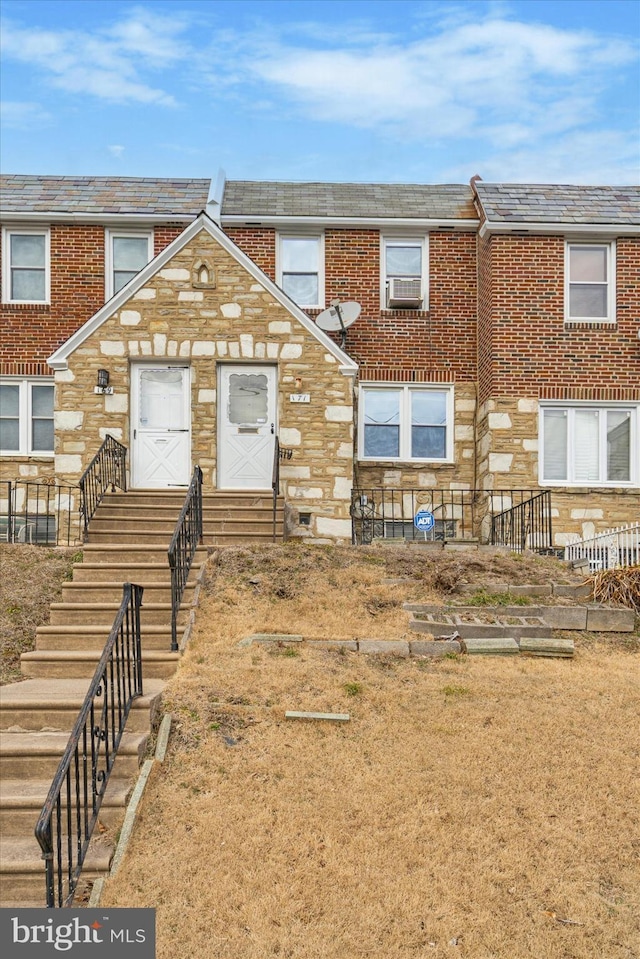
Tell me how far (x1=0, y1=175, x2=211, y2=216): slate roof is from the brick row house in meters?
0.06

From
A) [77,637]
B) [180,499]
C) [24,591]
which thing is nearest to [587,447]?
[180,499]

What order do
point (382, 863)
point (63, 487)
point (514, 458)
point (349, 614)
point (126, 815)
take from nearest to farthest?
point (382, 863) < point (126, 815) < point (349, 614) < point (63, 487) < point (514, 458)

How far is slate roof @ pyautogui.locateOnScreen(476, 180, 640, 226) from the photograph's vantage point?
16.4 metres

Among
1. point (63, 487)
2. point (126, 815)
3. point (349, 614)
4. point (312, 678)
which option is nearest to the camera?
point (126, 815)

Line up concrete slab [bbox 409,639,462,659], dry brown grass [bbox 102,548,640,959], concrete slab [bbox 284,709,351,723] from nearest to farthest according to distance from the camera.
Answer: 1. dry brown grass [bbox 102,548,640,959]
2. concrete slab [bbox 284,709,351,723]
3. concrete slab [bbox 409,639,462,659]

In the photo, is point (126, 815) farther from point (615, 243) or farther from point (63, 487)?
point (615, 243)

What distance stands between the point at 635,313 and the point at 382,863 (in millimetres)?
13307

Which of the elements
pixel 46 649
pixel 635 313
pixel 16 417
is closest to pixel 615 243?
pixel 635 313

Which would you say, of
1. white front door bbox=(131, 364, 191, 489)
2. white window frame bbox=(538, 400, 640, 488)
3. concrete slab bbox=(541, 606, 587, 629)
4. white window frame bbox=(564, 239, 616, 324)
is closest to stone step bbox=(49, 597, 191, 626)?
concrete slab bbox=(541, 606, 587, 629)

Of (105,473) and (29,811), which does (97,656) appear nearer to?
(29,811)

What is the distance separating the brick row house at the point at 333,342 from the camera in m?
14.6

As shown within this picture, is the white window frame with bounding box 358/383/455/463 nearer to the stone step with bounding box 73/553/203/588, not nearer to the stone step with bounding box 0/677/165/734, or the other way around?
the stone step with bounding box 73/553/203/588

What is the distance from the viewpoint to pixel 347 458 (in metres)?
14.5

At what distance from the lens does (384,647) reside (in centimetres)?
910
